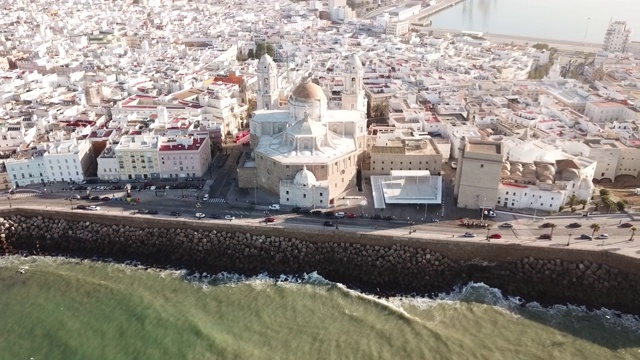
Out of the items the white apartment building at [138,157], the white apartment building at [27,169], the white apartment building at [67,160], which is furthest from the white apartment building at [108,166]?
the white apartment building at [27,169]

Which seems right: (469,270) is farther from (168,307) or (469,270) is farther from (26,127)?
(26,127)

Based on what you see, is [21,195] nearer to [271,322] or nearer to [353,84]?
[271,322]

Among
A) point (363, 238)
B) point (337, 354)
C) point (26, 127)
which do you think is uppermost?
point (26, 127)

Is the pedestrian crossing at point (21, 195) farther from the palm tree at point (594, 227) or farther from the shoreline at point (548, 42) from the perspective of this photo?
the shoreline at point (548, 42)

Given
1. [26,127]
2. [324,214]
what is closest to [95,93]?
[26,127]

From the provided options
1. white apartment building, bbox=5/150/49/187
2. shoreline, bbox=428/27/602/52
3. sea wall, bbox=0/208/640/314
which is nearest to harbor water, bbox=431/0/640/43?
shoreline, bbox=428/27/602/52

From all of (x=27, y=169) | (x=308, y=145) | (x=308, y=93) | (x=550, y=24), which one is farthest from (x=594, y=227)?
(x=550, y=24)

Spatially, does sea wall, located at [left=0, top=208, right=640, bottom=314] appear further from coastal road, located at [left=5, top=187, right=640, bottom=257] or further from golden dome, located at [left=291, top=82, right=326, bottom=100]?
golden dome, located at [left=291, top=82, right=326, bottom=100]
